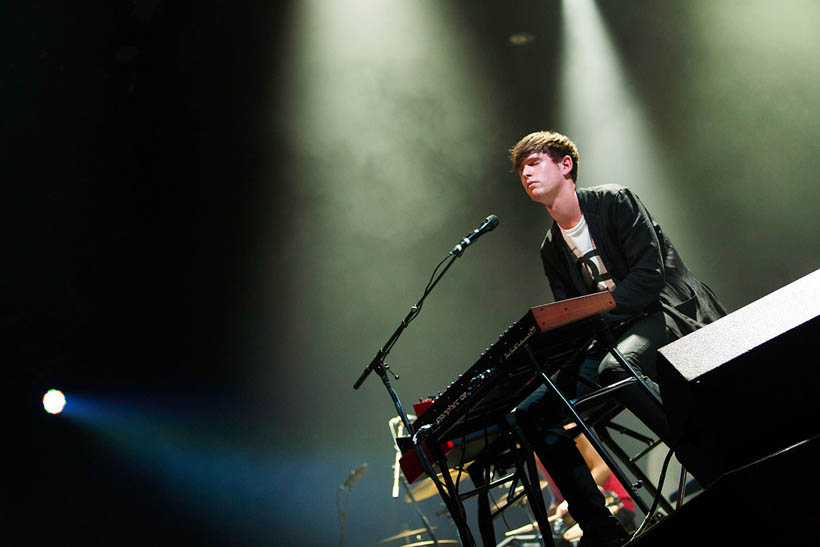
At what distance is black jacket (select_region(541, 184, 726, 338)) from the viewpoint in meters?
2.33

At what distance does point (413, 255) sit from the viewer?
5336 millimetres

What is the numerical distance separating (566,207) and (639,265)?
0.57 m

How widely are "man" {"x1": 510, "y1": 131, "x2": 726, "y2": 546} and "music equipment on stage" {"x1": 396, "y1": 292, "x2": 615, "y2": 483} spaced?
0.14 meters

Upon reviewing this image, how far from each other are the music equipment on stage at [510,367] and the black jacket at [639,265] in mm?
280

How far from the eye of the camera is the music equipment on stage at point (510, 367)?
1904 mm

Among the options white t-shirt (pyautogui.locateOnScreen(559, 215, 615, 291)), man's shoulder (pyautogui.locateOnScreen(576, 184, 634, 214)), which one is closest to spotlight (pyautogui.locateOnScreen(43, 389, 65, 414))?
white t-shirt (pyautogui.locateOnScreen(559, 215, 615, 291))

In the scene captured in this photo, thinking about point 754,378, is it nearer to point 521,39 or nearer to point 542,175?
point 542,175

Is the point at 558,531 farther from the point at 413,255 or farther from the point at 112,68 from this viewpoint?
the point at 112,68

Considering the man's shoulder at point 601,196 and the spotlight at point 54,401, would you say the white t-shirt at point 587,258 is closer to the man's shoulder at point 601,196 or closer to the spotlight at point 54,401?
the man's shoulder at point 601,196

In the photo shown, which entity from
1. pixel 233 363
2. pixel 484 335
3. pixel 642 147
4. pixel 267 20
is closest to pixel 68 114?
pixel 267 20

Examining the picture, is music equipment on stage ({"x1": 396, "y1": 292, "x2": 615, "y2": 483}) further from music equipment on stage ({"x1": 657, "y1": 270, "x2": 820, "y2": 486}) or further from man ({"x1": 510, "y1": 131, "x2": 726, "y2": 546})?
music equipment on stage ({"x1": 657, "y1": 270, "x2": 820, "y2": 486})

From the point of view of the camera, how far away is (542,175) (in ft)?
9.29

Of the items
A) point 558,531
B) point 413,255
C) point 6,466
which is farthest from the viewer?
point 413,255

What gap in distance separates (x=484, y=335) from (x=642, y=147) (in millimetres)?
2229
